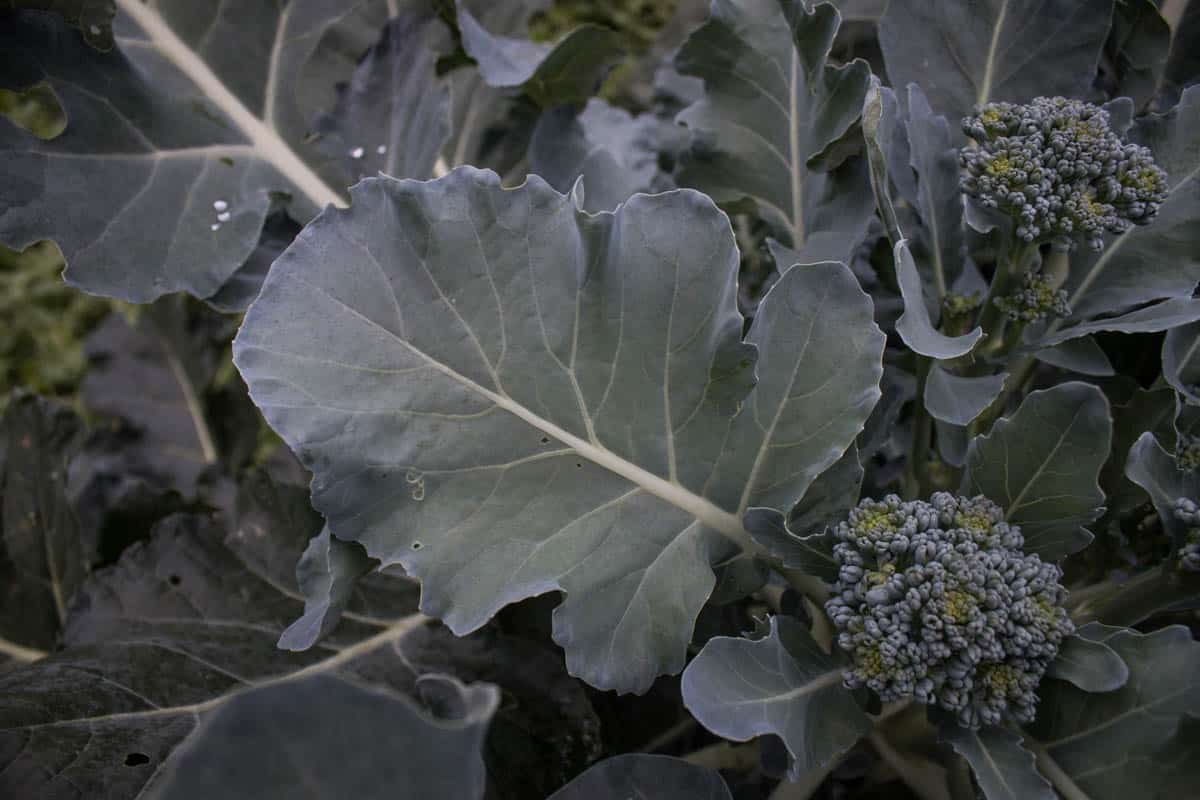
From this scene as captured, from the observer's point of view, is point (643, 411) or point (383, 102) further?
point (383, 102)

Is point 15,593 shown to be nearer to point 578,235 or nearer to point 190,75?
point 190,75

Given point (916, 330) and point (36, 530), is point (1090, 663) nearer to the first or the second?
point (916, 330)

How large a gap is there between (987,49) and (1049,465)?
0.47 meters

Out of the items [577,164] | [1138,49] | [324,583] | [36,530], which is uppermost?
[1138,49]

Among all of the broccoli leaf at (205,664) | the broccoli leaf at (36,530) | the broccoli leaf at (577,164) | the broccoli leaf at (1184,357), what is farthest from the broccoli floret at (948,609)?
the broccoli leaf at (36,530)

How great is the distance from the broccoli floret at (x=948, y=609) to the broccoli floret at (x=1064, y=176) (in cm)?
25

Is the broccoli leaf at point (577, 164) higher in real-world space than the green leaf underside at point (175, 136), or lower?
lower

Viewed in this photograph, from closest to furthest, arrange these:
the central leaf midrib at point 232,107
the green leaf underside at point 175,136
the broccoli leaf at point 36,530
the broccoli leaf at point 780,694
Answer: the broccoli leaf at point 780,694 < the green leaf underside at point 175,136 < the central leaf midrib at point 232,107 < the broccoli leaf at point 36,530

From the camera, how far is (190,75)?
1055 millimetres

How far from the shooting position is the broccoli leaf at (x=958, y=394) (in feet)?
2.55

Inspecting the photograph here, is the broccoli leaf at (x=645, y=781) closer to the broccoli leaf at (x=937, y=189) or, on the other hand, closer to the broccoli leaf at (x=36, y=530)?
the broccoli leaf at (x=937, y=189)

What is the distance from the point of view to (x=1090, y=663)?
2.31 feet

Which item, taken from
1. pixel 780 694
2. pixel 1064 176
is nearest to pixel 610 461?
pixel 780 694

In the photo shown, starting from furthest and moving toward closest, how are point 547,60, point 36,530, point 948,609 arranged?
point 36,530, point 547,60, point 948,609
